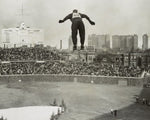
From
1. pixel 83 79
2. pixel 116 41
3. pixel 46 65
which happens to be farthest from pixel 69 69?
pixel 116 41

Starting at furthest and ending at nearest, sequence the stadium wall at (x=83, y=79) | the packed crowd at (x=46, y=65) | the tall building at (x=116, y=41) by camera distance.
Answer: the tall building at (x=116, y=41), the packed crowd at (x=46, y=65), the stadium wall at (x=83, y=79)

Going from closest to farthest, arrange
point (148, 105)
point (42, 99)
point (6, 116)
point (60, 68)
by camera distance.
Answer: point (6, 116), point (148, 105), point (42, 99), point (60, 68)

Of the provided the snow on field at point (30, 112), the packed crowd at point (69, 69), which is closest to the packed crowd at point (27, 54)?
the packed crowd at point (69, 69)

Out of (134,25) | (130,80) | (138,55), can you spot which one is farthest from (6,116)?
(138,55)

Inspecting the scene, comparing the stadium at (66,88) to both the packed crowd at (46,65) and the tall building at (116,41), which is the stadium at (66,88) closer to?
the packed crowd at (46,65)

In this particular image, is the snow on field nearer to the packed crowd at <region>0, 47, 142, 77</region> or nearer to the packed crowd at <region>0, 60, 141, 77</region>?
the packed crowd at <region>0, 47, 142, 77</region>

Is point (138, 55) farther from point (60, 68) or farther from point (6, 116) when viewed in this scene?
point (6, 116)

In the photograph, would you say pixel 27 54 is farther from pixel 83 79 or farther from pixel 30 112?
pixel 30 112

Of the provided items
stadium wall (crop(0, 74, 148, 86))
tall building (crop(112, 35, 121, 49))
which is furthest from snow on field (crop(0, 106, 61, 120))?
tall building (crop(112, 35, 121, 49))
